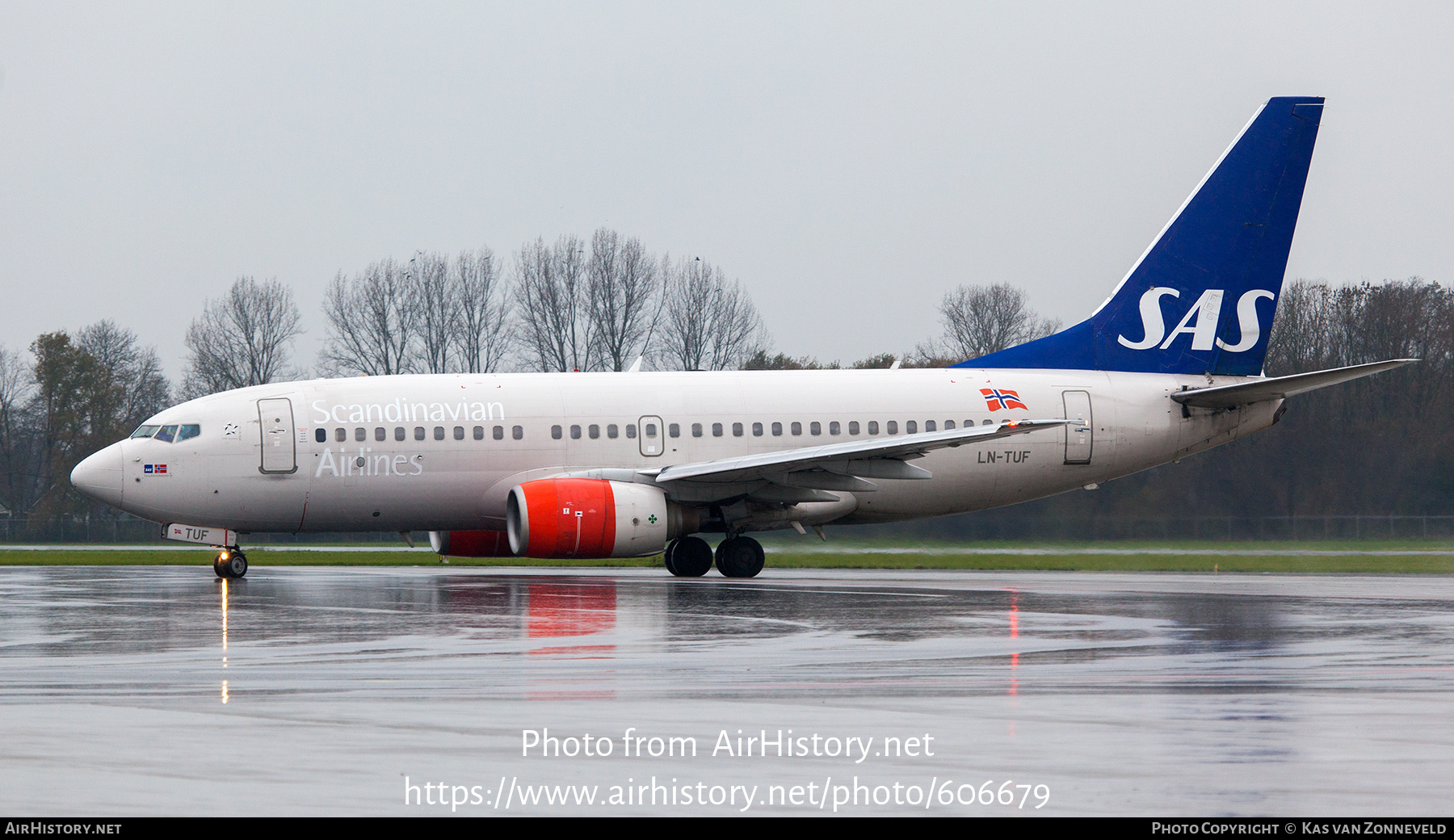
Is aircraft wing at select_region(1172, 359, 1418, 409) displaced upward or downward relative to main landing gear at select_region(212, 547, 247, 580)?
upward

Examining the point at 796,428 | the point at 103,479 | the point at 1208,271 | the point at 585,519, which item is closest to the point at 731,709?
the point at 585,519

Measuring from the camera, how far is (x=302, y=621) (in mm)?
14602

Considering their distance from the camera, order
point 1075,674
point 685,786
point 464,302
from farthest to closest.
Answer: point 464,302 < point 1075,674 < point 685,786

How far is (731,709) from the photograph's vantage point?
8344 millimetres

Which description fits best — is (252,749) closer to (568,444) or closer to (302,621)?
(302,621)

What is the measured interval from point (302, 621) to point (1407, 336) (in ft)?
143

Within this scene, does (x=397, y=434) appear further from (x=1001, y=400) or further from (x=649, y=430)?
(x=1001, y=400)

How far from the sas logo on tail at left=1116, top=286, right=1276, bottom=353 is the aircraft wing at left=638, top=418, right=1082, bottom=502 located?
4.45m

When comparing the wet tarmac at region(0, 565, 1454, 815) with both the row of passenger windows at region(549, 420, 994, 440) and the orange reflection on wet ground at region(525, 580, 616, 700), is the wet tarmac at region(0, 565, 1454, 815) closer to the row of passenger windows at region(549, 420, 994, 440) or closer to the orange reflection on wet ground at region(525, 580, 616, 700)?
the orange reflection on wet ground at region(525, 580, 616, 700)

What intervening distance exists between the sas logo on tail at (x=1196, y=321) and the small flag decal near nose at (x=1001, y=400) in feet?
8.44

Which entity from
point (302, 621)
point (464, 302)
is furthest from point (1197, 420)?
point (464, 302)

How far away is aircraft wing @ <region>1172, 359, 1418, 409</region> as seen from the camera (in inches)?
895

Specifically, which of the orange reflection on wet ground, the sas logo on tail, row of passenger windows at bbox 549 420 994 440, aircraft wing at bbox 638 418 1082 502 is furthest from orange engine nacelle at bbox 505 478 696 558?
the sas logo on tail

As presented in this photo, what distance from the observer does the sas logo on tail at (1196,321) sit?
2555 cm
